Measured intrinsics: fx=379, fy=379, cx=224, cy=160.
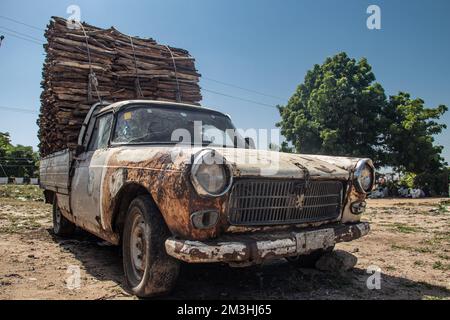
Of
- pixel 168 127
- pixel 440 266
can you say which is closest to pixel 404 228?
pixel 440 266

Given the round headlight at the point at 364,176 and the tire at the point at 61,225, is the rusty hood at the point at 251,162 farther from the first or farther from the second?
the tire at the point at 61,225

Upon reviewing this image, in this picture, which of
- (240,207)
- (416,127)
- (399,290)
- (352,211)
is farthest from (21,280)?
(416,127)

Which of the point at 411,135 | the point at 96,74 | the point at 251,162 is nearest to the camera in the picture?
the point at 251,162

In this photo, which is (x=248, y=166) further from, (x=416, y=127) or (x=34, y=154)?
(x=34, y=154)

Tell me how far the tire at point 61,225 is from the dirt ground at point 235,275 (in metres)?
0.17

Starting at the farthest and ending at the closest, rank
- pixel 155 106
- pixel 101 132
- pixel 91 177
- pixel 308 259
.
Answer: pixel 101 132
pixel 155 106
pixel 308 259
pixel 91 177

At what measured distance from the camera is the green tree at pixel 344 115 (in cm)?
2202

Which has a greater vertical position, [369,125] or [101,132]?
[369,125]

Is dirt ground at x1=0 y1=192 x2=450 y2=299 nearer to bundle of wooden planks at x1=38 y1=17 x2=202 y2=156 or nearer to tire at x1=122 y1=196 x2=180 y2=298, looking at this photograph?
tire at x1=122 y1=196 x2=180 y2=298

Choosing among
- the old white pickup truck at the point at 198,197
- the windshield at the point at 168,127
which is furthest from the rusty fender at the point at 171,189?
the windshield at the point at 168,127

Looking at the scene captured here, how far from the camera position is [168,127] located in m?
4.28

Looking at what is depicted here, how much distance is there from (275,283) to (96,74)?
475 centimetres

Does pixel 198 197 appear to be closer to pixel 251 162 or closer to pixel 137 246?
pixel 251 162
